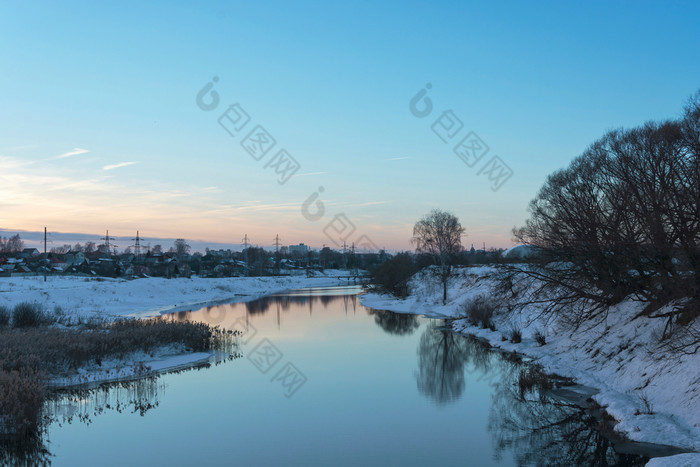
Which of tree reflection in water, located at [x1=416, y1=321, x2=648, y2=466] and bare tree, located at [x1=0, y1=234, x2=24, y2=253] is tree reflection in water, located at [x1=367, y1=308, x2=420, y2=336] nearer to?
tree reflection in water, located at [x1=416, y1=321, x2=648, y2=466]

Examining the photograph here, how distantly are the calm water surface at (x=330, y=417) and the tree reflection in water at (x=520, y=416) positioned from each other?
0.04 metres

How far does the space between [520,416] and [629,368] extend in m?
4.00

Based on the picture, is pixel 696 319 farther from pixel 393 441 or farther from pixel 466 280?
pixel 466 280

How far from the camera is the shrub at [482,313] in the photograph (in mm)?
30656

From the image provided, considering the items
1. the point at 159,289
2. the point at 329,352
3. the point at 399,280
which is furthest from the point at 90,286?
the point at 329,352

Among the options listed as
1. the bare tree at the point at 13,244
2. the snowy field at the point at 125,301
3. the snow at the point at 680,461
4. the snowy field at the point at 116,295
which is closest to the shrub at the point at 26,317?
the snowy field at the point at 125,301

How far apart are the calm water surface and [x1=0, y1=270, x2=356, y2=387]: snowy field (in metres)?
1.79

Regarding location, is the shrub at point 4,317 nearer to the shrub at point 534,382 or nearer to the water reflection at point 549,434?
the water reflection at point 549,434

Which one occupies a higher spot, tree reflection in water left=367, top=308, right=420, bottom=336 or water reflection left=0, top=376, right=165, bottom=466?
water reflection left=0, top=376, right=165, bottom=466

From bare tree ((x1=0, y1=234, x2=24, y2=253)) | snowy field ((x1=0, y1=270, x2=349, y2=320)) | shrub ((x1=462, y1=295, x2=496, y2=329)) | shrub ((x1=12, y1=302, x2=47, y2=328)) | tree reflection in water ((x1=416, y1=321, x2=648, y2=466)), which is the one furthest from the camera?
bare tree ((x1=0, y1=234, x2=24, y2=253))

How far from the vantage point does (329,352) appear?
81.6ft

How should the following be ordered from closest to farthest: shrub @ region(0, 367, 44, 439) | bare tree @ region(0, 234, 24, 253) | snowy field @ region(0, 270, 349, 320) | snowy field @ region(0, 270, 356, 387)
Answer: shrub @ region(0, 367, 44, 439), snowy field @ region(0, 270, 356, 387), snowy field @ region(0, 270, 349, 320), bare tree @ region(0, 234, 24, 253)

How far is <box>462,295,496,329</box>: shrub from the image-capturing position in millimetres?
30656

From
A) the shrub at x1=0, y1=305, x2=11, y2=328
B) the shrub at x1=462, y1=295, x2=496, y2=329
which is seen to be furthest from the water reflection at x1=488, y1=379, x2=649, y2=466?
the shrub at x1=0, y1=305, x2=11, y2=328
